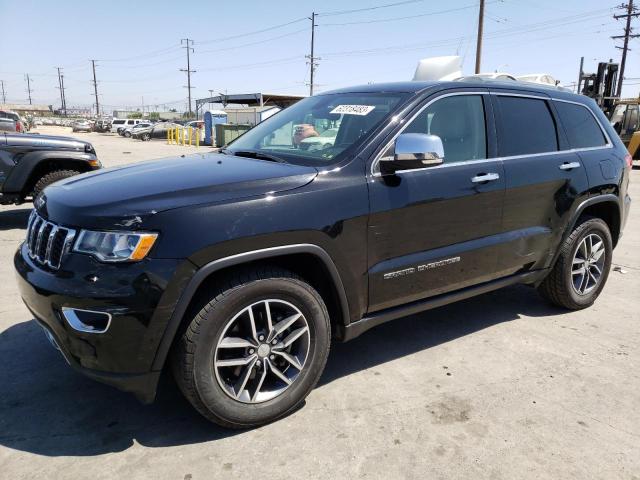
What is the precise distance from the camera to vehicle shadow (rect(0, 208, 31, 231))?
24.0 feet

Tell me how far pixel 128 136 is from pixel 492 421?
48466 mm

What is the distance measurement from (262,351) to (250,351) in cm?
6

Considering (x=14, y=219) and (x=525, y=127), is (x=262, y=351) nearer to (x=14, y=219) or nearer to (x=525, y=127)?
(x=525, y=127)

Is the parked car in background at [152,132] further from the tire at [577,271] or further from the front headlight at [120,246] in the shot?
the front headlight at [120,246]

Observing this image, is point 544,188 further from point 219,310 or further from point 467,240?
point 219,310

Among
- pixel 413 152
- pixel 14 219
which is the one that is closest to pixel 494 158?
pixel 413 152

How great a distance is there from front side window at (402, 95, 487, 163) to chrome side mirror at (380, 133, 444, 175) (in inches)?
13.9

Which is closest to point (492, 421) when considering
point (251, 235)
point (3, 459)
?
point (251, 235)

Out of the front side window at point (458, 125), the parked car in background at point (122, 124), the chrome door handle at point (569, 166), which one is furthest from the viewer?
the parked car in background at point (122, 124)

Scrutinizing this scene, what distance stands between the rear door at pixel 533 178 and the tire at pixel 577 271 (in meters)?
0.22

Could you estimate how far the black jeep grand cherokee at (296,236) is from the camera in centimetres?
223

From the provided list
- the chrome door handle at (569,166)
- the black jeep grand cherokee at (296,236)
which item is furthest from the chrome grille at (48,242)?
the chrome door handle at (569,166)

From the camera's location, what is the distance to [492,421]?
2.70m

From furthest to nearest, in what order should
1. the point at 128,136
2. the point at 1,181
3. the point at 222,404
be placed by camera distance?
the point at 128,136
the point at 1,181
the point at 222,404
